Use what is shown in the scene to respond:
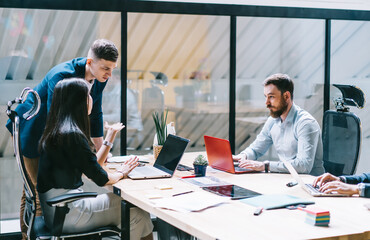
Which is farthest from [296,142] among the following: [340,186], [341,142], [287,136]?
[340,186]

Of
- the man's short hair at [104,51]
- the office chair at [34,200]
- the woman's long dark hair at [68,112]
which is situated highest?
the man's short hair at [104,51]

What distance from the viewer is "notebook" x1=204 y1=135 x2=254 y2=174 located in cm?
346

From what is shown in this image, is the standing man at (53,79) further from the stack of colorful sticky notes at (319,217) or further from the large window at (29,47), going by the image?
the stack of colorful sticky notes at (319,217)

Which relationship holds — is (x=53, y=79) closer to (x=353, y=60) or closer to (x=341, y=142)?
(x=341, y=142)

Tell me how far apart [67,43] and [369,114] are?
11.1 ft

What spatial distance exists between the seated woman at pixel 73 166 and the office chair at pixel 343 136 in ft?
5.07

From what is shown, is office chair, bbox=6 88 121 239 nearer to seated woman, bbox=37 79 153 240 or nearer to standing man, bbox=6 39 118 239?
seated woman, bbox=37 79 153 240

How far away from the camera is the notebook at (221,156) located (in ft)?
11.4

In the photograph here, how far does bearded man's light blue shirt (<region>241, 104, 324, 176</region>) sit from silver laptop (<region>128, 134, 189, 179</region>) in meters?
0.65

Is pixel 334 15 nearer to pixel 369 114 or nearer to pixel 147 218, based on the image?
pixel 369 114

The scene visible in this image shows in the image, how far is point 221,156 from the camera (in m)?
3.56

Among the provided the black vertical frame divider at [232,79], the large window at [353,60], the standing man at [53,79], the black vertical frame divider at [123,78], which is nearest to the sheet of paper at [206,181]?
the standing man at [53,79]

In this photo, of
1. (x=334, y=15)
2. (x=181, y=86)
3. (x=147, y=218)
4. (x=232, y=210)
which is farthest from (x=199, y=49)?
(x=232, y=210)

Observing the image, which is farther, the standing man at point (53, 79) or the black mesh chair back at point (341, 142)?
the black mesh chair back at point (341, 142)
